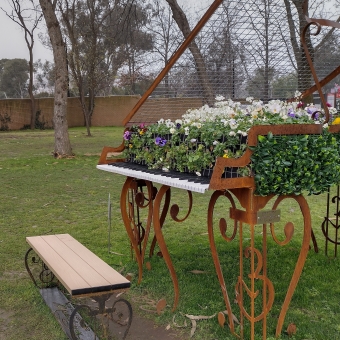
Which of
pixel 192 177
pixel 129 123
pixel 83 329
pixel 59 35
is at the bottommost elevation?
pixel 83 329

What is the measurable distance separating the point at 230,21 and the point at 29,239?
2432 millimetres

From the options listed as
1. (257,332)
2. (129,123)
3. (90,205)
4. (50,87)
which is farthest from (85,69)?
(50,87)

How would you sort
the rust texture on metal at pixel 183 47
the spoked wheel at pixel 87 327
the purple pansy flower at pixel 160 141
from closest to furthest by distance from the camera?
the rust texture on metal at pixel 183 47 → the spoked wheel at pixel 87 327 → the purple pansy flower at pixel 160 141

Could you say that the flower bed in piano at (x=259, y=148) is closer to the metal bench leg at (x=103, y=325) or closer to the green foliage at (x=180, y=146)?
the green foliage at (x=180, y=146)

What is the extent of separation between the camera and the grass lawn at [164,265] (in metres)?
3.59

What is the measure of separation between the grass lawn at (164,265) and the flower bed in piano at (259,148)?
107cm

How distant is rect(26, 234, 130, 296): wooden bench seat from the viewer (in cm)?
299

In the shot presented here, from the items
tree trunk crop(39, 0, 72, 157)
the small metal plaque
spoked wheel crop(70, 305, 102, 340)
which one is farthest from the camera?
tree trunk crop(39, 0, 72, 157)

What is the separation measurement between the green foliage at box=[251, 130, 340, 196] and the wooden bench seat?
104 centimetres

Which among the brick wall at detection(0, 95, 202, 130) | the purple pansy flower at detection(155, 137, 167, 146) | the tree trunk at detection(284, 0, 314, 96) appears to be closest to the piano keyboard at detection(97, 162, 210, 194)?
the purple pansy flower at detection(155, 137, 167, 146)

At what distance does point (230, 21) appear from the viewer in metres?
3.43

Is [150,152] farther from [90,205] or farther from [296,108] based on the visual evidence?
[90,205]

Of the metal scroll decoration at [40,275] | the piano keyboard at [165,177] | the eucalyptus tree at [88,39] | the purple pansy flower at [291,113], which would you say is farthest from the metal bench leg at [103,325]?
the eucalyptus tree at [88,39]

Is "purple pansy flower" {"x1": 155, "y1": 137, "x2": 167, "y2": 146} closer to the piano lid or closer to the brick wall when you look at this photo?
the piano lid
